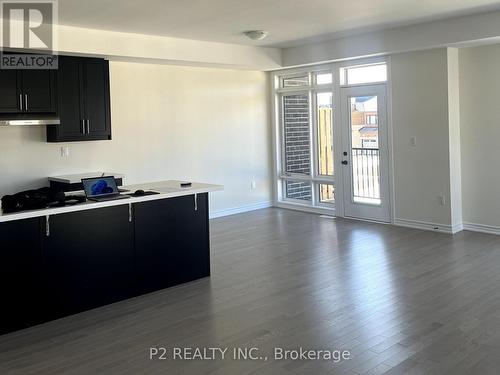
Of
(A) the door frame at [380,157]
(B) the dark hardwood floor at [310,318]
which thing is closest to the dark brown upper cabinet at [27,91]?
(B) the dark hardwood floor at [310,318]

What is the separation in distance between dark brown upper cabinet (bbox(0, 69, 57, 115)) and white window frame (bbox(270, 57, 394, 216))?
401cm

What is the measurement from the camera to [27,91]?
5.64 metres

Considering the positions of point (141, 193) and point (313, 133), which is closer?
→ point (141, 193)

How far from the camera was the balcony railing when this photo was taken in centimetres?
728

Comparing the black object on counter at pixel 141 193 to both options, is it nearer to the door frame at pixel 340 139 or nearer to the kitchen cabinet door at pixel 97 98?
the kitchen cabinet door at pixel 97 98

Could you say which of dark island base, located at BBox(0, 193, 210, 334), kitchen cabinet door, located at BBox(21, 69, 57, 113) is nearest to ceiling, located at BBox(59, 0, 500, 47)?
kitchen cabinet door, located at BBox(21, 69, 57, 113)

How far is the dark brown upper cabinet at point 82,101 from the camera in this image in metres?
5.98

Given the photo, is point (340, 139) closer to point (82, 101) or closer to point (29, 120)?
point (82, 101)

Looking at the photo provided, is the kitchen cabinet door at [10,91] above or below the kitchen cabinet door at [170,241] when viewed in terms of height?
above

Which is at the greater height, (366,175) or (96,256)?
(366,175)

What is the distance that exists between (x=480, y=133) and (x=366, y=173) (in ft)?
5.52

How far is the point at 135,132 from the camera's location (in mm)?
7098

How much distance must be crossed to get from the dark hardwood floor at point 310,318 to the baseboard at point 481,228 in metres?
0.59

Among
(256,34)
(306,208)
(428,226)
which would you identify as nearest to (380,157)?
(428,226)
